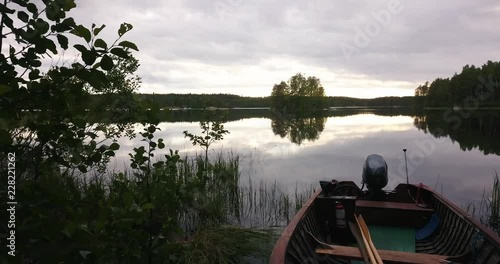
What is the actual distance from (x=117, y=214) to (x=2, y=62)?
838 millimetres

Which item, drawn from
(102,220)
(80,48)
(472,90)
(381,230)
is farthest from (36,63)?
(472,90)

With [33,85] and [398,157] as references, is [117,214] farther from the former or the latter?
[398,157]

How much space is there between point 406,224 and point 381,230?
59 cm

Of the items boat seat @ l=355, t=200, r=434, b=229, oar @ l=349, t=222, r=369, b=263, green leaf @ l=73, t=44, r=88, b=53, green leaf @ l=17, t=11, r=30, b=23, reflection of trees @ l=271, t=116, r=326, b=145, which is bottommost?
reflection of trees @ l=271, t=116, r=326, b=145

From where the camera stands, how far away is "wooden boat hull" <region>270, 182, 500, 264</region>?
180 inches

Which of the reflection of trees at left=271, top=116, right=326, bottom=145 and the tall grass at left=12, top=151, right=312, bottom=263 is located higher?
the tall grass at left=12, top=151, right=312, bottom=263

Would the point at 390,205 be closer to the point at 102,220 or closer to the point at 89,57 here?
the point at 102,220

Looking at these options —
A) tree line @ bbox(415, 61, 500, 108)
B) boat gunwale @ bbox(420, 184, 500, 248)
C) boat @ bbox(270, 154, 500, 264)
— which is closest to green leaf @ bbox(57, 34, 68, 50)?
boat @ bbox(270, 154, 500, 264)

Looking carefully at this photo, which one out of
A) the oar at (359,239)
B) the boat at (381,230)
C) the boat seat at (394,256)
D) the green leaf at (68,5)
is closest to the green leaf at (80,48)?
the green leaf at (68,5)

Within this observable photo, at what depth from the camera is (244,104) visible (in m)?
155

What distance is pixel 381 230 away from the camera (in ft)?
23.3

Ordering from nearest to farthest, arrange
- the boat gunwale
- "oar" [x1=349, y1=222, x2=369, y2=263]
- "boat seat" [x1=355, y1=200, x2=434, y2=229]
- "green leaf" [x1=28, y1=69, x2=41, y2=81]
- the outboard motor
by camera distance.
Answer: "green leaf" [x1=28, y1=69, x2=41, y2=81] → the boat gunwale → "oar" [x1=349, y1=222, x2=369, y2=263] → "boat seat" [x1=355, y1=200, x2=434, y2=229] → the outboard motor

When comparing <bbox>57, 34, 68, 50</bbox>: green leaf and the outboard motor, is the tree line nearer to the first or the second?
the outboard motor

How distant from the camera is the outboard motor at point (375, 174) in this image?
7.65 meters
